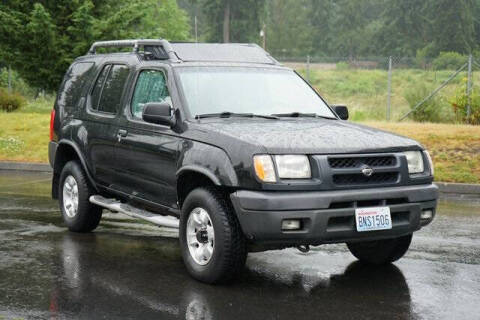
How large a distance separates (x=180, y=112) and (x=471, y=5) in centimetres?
8039

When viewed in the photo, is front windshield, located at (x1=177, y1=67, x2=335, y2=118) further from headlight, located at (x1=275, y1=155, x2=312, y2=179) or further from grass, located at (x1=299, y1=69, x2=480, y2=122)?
grass, located at (x1=299, y1=69, x2=480, y2=122)

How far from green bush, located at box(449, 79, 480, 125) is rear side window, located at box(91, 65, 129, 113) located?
533 inches

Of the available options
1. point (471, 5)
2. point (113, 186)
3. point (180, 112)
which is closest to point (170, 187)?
point (180, 112)

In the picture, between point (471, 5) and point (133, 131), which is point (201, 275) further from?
point (471, 5)

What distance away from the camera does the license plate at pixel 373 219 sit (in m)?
→ 5.94

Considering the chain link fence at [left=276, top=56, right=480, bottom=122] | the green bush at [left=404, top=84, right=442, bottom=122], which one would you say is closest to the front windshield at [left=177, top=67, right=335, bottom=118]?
the chain link fence at [left=276, top=56, right=480, bottom=122]

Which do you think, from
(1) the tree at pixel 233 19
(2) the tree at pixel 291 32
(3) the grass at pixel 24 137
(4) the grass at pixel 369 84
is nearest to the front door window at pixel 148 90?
(3) the grass at pixel 24 137

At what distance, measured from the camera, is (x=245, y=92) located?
23.9ft

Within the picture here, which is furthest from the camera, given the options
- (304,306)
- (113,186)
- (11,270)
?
(113,186)

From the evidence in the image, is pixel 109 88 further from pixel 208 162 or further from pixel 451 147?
pixel 451 147

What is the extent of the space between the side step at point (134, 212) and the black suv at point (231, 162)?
0.02 metres

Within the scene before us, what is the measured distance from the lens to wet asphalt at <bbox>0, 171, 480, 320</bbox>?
5598mm

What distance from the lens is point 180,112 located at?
22.5ft

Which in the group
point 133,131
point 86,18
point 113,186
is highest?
point 86,18
